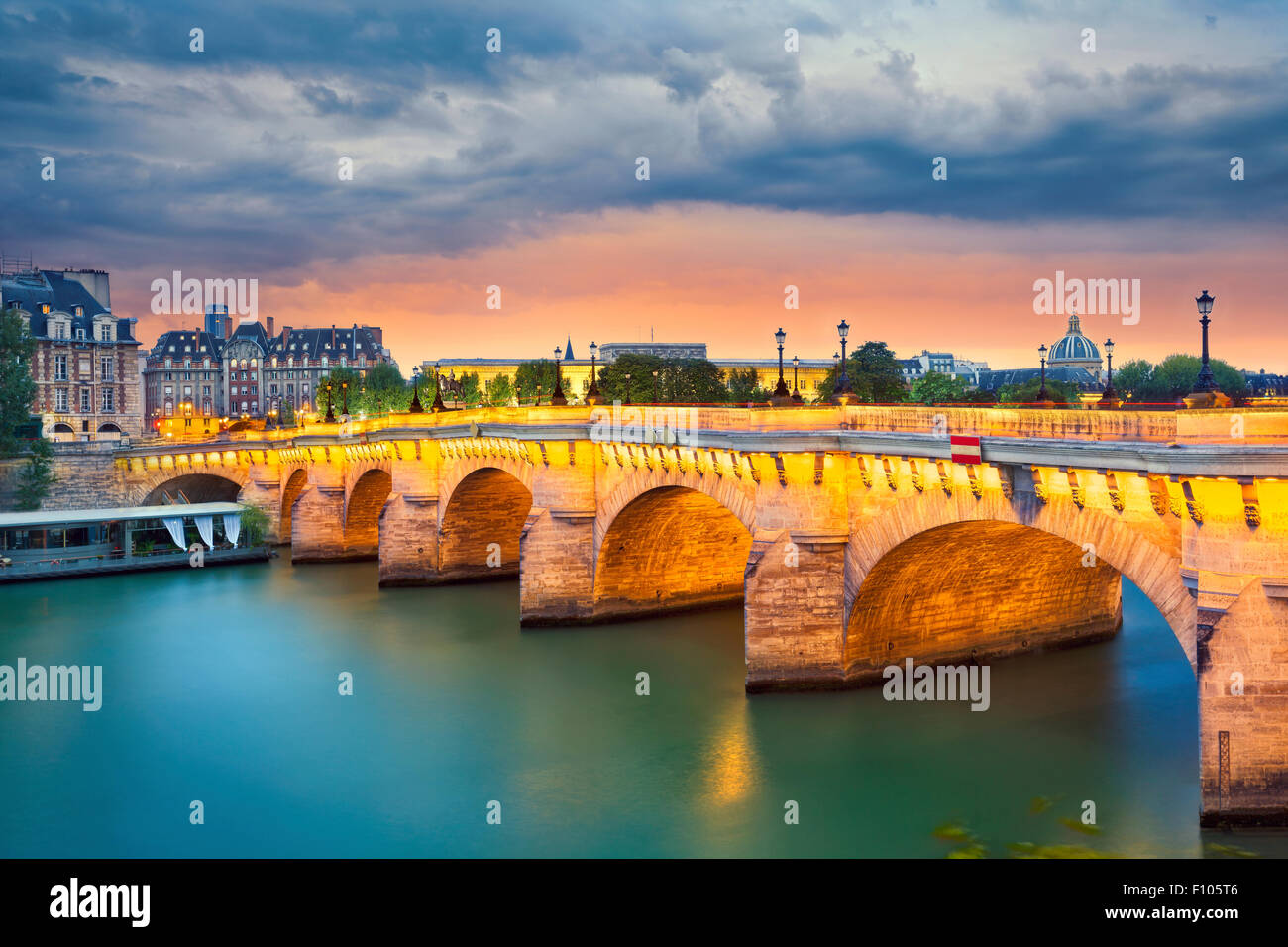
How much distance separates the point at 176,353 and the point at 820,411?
14897cm

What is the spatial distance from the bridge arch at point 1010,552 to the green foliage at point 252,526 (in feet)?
147

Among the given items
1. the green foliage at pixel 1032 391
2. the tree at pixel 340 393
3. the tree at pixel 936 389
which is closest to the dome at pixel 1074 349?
the green foliage at pixel 1032 391

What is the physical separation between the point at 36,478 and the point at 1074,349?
14752 cm

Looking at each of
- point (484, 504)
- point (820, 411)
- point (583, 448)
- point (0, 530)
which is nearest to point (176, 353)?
point (0, 530)

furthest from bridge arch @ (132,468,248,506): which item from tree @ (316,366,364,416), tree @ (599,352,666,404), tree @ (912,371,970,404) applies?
tree @ (912,371,970,404)

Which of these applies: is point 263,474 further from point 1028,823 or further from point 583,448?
point 1028,823

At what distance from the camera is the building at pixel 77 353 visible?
9600 cm

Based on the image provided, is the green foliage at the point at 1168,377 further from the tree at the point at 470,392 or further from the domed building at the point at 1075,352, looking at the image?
the tree at the point at 470,392

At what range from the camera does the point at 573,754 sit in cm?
A: 2519

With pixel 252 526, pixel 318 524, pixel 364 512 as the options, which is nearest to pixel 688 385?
pixel 364 512

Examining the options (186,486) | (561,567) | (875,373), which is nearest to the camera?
(561,567)

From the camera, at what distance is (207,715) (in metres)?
29.2

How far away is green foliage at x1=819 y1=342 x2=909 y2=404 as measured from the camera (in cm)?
8234

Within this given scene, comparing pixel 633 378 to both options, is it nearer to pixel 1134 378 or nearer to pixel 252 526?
pixel 252 526
